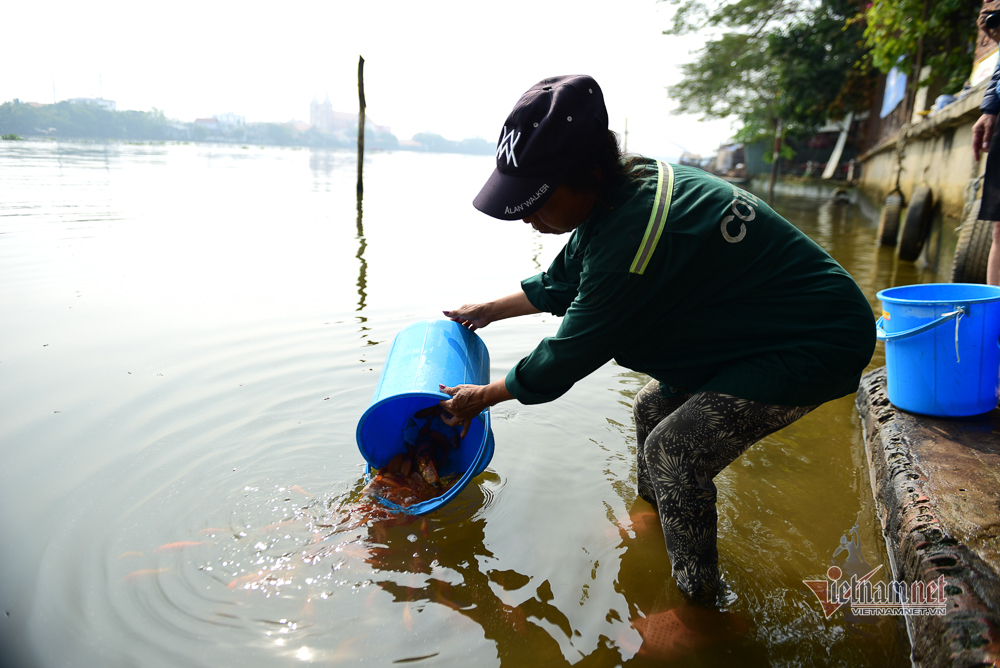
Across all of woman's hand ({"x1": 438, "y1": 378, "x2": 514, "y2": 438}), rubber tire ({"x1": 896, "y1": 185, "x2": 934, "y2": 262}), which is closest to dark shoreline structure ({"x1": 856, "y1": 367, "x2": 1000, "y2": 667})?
woman's hand ({"x1": 438, "y1": 378, "x2": 514, "y2": 438})

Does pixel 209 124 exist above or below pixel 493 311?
above

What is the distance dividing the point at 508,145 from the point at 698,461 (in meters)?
1.05

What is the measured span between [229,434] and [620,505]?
2.05m

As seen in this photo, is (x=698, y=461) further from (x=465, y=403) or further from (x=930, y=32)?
(x=930, y=32)

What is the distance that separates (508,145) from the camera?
5.29ft

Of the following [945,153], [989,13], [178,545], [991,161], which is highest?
[989,13]

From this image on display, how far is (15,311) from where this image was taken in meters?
5.03

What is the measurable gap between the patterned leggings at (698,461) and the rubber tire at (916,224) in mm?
7421

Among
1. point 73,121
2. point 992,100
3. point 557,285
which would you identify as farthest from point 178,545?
point 73,121

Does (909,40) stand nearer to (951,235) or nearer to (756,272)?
(951,235)

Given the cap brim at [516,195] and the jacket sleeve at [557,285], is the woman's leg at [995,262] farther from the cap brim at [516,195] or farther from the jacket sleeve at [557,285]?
the cap brim at [516,195]

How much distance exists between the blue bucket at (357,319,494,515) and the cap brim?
813 millimetres

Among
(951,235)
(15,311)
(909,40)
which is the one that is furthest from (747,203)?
(909,40)

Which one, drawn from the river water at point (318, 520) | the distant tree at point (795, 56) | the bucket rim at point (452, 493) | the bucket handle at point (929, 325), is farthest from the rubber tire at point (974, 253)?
the distant tree at point (795, 56)
